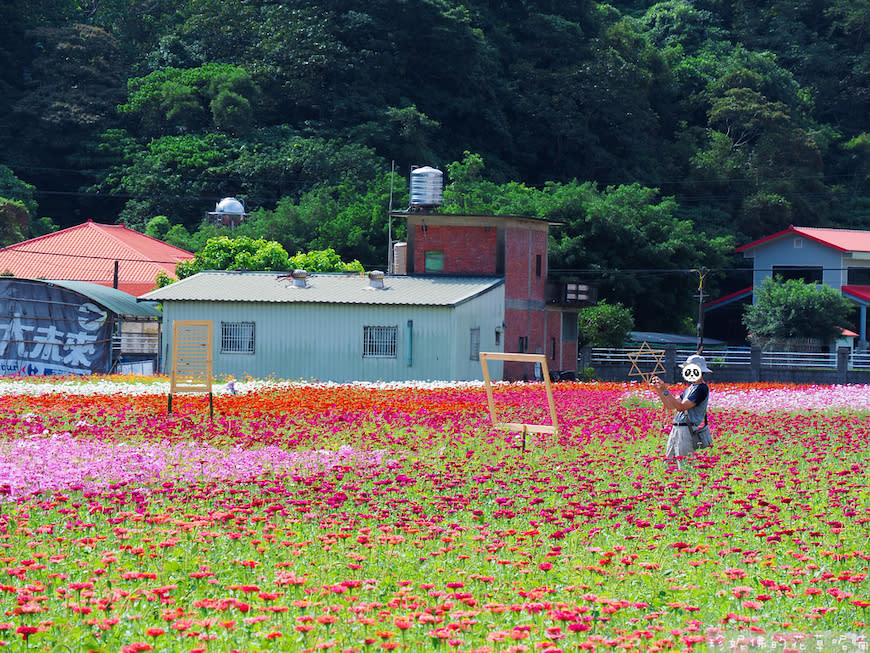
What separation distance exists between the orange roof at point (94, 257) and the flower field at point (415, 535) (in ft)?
127

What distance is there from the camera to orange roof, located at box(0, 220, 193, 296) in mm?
57641

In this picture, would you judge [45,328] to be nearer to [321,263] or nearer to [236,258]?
[236,258]

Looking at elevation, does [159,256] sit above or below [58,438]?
above

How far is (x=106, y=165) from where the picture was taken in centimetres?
7350

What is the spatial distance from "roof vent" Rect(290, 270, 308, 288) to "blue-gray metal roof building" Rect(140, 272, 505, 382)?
42 centimetres

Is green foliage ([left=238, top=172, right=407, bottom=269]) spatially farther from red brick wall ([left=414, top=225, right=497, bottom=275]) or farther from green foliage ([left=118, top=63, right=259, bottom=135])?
red brick wall ([left=414, top=225, right=497, bottom=275])

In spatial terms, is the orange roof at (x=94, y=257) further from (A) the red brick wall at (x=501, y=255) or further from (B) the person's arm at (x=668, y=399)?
(B) the person's arm at (x=668, y=399)

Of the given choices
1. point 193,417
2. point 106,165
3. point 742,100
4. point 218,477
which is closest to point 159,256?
point 106,165

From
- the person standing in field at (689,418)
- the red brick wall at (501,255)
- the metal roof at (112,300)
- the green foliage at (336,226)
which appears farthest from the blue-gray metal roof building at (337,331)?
the green foliage at (336,226)

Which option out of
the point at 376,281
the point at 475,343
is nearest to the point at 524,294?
the point at 475,343

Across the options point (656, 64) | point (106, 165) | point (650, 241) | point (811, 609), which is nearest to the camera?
point (811, 609)

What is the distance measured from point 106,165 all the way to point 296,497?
64472 millimetres

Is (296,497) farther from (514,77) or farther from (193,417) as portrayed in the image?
(514,77)

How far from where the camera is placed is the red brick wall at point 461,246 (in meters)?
41.2
